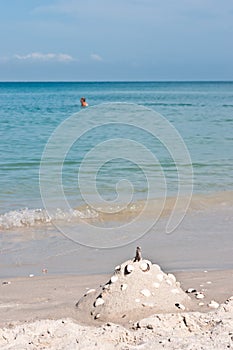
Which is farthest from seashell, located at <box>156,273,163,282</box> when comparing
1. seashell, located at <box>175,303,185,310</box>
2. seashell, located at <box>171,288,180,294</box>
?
seashell, located at <box>175,303,185,310</box>

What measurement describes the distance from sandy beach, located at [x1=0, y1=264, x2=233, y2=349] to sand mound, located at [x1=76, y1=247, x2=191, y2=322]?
46mm

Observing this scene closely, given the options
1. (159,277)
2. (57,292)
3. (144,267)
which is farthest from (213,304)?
(57,292)

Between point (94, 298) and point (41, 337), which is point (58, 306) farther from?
point (41, 337)

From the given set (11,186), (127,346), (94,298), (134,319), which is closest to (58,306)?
(94,298)

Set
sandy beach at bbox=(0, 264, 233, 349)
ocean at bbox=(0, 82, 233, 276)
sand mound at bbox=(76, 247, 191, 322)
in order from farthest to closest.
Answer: ocean at bbox=(0, 82, 233, 276) < sand mound at bbox=(76, 247, 191, 322) < sandy beach at bbox=(0, 264, 233, 349)

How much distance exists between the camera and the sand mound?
14.0 feet

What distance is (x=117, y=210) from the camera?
9.44 meters

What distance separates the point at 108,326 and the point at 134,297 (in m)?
0.46

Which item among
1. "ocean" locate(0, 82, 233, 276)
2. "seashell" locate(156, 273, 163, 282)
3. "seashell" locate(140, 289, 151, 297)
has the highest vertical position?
"seashell" locate(156, 273, 163, 282)

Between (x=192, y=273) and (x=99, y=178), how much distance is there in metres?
6.57

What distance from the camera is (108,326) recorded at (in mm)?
3949

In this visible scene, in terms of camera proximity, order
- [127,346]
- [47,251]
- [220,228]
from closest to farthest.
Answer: [127,346], [47,251], [220,228]

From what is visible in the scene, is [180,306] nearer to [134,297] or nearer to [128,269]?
[134,297]

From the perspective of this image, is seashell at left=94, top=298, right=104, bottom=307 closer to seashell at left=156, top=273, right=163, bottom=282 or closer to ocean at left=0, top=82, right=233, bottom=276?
seashell at left=156, top=273, right=163, bottom=282
